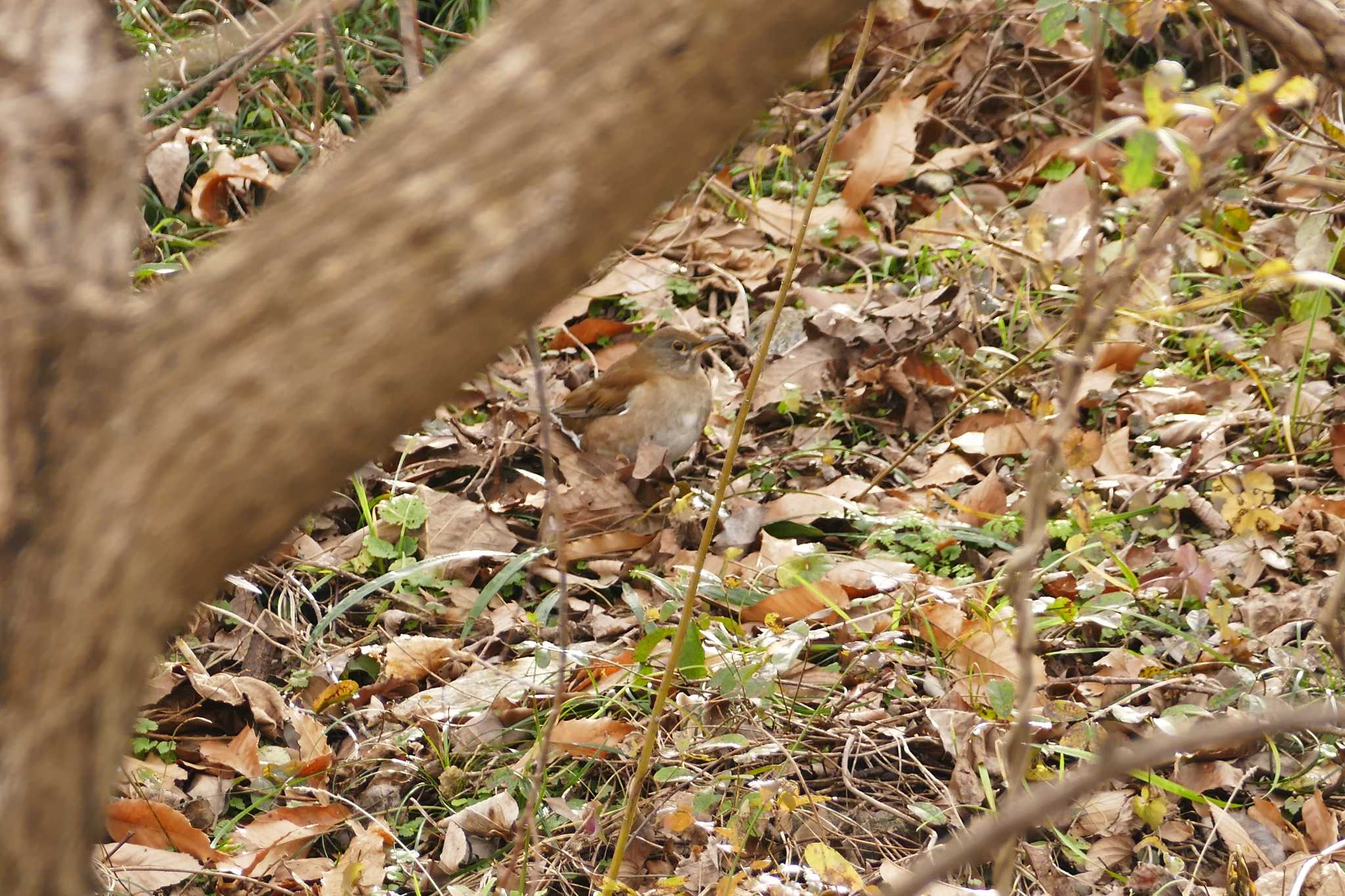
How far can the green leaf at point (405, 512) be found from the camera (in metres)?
4.39

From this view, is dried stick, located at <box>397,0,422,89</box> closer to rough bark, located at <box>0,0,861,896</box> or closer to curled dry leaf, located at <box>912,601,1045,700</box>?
rough bark, located at <box>0,0,861,896</box>

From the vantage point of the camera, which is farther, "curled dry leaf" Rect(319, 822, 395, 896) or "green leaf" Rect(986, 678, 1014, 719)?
"green leaf" Rect(986, 678, 1014, 719)

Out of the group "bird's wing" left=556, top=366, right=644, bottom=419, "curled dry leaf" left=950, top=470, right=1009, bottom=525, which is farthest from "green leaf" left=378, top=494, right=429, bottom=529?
"curled dry leaf" left=950, top=470, right=1009, bottom=525

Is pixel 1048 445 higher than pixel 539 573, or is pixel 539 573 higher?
pixel 1048 445

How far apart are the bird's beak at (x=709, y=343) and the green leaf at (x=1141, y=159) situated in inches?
153

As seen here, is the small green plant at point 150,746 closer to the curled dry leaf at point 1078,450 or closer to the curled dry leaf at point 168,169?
the curled dry leaf at point 1078,450

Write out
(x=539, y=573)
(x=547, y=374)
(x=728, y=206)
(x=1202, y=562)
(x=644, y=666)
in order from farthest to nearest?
(x=728, y=206), (x=547, y=374), (x=539, y=573), (x=1202, y=562), (x=644, y=666)

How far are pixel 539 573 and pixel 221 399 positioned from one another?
3.21 m

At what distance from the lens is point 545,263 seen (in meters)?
1.17

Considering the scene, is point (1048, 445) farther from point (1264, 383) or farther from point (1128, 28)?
point (1264, 383)

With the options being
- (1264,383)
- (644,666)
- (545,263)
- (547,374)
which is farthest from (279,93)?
(545,263)

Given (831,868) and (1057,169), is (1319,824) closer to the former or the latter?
(831,868)

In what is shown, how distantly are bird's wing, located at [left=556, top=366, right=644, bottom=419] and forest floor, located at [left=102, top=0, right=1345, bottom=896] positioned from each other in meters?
0.18

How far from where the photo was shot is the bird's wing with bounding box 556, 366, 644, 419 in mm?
5246
